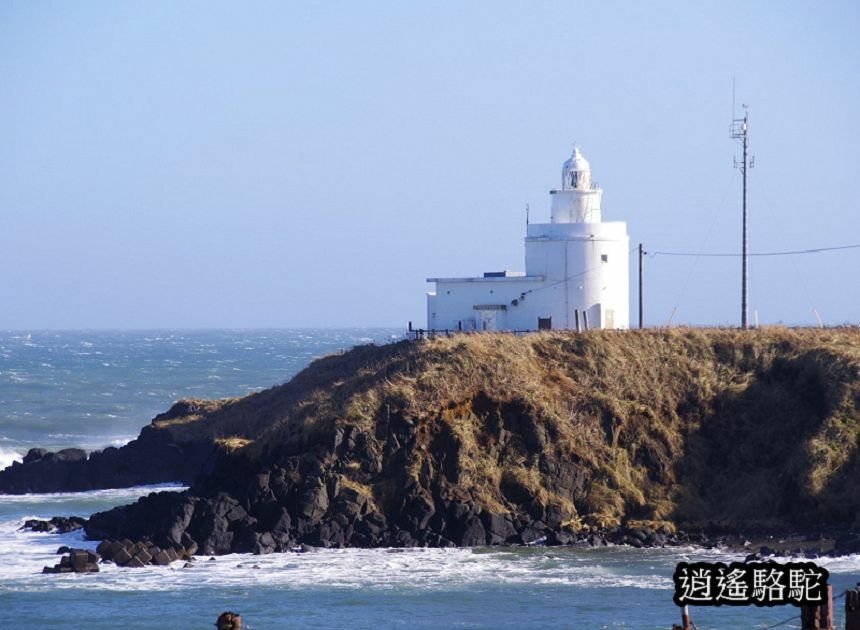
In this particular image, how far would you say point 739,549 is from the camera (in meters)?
34.5

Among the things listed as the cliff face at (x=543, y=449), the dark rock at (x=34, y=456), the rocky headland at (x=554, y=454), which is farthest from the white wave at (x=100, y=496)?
the cliff face at (x=543, y=449)

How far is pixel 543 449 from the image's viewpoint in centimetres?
3797

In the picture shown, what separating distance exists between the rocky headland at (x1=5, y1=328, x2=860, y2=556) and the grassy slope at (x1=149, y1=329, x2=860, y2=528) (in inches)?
1.8

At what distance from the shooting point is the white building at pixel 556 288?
50.8 meters

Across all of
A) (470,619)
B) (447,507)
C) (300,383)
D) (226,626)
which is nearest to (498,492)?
(447,507)

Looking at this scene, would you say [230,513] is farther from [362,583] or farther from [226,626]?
[226,626]

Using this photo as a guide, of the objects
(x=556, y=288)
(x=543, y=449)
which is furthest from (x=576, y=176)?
(x=543, y=449)

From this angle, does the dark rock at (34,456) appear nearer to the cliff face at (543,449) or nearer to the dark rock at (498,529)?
the cliff face at (543,449)

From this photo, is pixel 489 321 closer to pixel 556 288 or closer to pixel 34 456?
pixel 556 288

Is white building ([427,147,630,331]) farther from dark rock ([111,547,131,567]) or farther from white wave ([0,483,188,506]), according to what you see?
dark rock ([111,547,131,567])

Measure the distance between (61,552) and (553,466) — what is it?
11.8 meters

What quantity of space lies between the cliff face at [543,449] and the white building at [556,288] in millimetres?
7824

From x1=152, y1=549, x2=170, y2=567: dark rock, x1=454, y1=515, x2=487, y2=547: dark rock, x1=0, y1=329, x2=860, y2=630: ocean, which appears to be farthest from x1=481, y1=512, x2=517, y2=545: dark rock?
x1=152, y1=549, x2=170, y2=567: dark rock

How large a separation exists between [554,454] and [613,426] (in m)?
2.07
